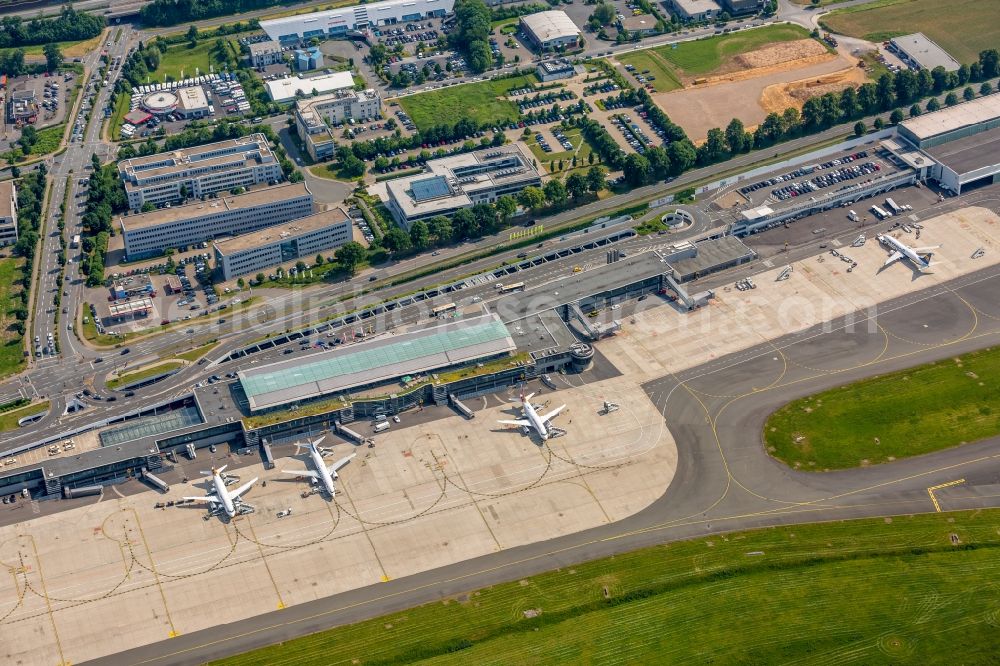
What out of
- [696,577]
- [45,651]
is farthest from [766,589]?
[45,651]

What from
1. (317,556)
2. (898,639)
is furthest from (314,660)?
(898,639)

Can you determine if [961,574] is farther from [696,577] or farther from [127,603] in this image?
[127,603]

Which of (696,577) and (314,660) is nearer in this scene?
(314,660)

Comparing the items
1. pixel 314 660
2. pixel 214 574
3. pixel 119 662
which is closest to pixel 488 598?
pixel 314 660

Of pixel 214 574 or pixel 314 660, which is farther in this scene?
pixel 214 574

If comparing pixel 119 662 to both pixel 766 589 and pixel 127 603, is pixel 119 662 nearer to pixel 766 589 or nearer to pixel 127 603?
pixel 127 603
